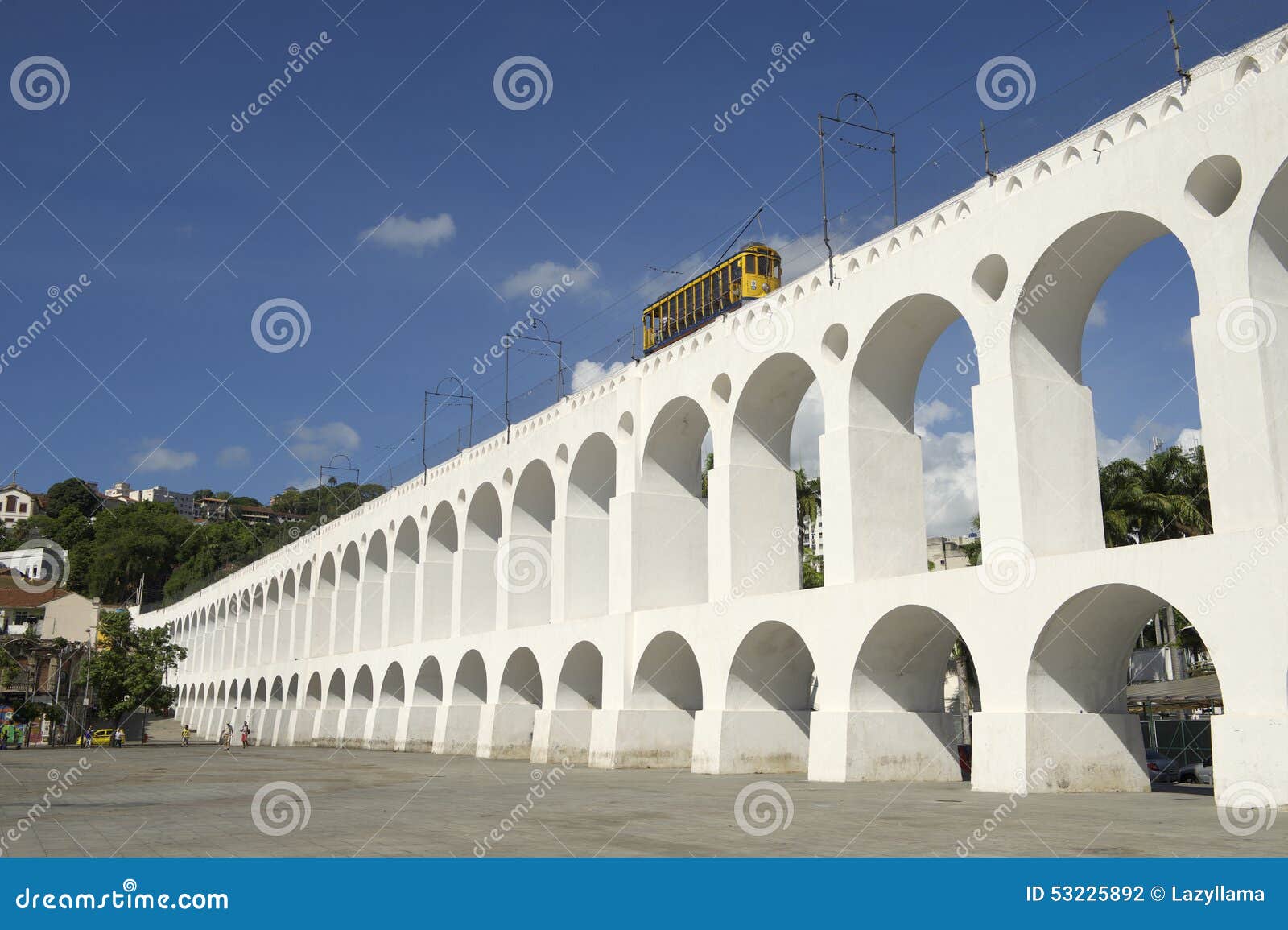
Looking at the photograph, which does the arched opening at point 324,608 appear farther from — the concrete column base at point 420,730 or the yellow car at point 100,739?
the concrete column base at point 420,730

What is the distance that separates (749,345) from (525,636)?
11.9m

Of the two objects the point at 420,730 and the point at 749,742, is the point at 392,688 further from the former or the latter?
the point at 749,742

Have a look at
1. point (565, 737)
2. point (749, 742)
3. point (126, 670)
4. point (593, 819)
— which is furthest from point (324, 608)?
point (593, 819)

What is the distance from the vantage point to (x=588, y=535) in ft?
99.5

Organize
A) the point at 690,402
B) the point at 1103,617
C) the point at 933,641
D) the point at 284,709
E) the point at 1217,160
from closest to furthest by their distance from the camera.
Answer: the point at 1217,160 → the point at 1103,617 → the point at 933,641 → the point at 690,402 → the point at 284,709

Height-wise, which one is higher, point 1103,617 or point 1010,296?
point 1010,296

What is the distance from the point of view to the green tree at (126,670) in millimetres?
54500

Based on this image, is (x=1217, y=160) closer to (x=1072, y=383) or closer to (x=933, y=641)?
(x=1072, y=383)

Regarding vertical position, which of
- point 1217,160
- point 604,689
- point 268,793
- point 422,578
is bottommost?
point 268,793

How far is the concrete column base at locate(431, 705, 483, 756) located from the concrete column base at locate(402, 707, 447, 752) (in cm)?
160

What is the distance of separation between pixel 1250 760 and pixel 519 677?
2254 centimetres

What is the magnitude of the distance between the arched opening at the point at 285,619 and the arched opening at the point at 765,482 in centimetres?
3698

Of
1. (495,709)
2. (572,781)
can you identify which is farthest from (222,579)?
(572,781)

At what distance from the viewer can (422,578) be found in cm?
3922
